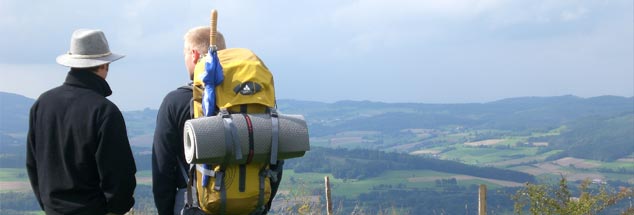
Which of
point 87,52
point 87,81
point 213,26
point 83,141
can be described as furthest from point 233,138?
point 87,52

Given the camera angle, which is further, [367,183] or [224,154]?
[367,183]

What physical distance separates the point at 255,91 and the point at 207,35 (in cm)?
50

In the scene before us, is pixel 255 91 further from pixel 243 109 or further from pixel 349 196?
pixel 349 196

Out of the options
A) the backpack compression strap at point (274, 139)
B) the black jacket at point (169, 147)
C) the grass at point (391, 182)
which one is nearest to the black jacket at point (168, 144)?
the black jacket at point (169, 147)

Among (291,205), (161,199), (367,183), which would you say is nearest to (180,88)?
(161,199)

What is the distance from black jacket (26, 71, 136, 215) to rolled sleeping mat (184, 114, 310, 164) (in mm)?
441

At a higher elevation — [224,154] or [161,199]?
[224,154]

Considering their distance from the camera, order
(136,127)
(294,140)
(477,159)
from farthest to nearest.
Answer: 1. (136,127)
2. (477,159)
3. (294,140)

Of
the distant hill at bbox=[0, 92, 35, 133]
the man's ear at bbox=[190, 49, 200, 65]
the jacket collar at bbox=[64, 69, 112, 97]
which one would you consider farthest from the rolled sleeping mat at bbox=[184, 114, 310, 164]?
the distant hill at bbox=[0, 92, 35, 133]

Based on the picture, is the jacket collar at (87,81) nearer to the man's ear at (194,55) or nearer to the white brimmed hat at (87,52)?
the white brimmed hat at (87,52)

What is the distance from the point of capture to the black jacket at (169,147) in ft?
13.8

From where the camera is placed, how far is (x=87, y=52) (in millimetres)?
4348

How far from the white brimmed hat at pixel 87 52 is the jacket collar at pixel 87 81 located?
0.19ft

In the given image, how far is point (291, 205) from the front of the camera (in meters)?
8.78
